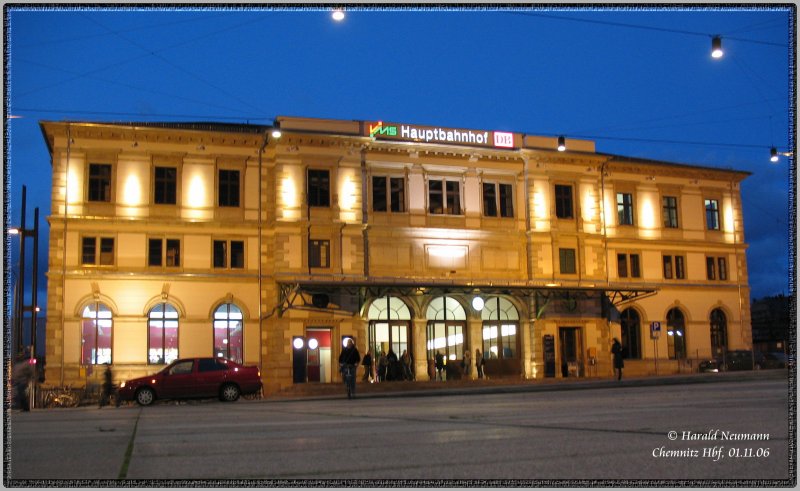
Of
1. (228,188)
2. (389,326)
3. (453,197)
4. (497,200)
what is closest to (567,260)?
(497,200)

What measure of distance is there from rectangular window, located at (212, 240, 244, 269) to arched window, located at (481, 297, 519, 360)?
11877 millimetres

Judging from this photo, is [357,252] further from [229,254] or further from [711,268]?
[711,268]

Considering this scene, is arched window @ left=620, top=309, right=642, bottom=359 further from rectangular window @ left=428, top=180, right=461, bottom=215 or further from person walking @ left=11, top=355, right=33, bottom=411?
person walking @ left=11, top=355, right=33, bottom=411

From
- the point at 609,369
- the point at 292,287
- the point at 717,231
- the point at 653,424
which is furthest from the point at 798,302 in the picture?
the point at 717,231

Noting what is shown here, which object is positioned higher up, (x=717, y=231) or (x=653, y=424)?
(x=717, y=231)

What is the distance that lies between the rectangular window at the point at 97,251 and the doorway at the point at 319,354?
919cm

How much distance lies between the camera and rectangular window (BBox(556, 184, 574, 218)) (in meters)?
43.8

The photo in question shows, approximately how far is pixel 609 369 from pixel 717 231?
10796 millimetres

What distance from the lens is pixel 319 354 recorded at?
39.1 m

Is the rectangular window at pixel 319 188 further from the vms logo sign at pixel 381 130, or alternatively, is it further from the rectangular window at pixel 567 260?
the rectangular window at pixel 567 260

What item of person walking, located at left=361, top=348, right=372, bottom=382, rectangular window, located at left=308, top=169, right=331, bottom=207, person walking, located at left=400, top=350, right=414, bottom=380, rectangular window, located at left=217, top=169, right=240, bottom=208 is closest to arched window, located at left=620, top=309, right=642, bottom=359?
person walking, located at left=400, top=350, right=414, bottom=380

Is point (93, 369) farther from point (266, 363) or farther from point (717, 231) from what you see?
point (717, 231)

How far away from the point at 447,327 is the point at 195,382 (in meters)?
15.5

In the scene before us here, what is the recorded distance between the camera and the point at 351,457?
909cm
